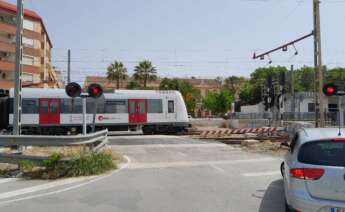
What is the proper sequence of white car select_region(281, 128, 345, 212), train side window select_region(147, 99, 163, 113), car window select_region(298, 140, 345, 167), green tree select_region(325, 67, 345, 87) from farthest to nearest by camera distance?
green tree select_region(325, 67, 345, 87)
train side window select_region(147, 99, 163, 113)
car window select_region(298, 140, 345, 167)
white car select_region(281, 128, 345, 212)

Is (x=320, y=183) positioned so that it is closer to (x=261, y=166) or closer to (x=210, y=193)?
(x=210, y=193)

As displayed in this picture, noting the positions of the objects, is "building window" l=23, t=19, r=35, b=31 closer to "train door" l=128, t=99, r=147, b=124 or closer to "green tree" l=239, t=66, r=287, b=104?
"train door" l=128, t=99, r=147, b=124

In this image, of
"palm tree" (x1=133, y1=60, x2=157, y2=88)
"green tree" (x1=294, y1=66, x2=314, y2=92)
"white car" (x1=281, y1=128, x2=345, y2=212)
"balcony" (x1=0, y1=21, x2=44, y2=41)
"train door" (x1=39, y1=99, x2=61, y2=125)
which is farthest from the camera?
"green tree" (x1=294, y1=66, x2=314, y2=92)

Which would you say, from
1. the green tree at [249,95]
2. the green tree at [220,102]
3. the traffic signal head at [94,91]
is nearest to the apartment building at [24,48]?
the traffic signal head at [94,91]

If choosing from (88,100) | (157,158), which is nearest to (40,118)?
(88,100)

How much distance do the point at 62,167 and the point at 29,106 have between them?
1760 cm

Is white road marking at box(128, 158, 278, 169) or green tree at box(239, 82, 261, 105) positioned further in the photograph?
green tree at box(239, 82, 261, 105)

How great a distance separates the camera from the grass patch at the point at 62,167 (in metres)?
9.40

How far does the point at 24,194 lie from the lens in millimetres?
7594

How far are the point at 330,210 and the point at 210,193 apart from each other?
3.09 m

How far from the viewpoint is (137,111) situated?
27781mm

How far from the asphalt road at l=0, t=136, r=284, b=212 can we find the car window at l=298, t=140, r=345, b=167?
1.51m

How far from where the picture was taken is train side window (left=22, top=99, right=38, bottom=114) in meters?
25.5

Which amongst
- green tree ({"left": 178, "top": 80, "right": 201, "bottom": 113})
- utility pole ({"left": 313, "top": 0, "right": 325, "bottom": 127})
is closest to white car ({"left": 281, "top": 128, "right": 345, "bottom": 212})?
utility pole ({"left": 313, "top": 0, "right": 325, "bottom": 127})
